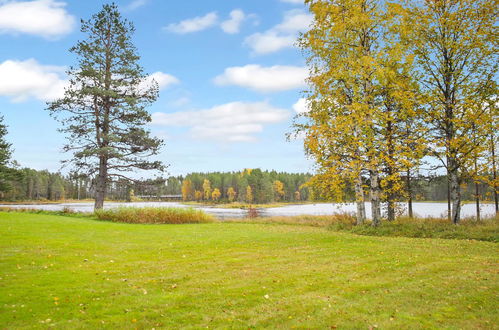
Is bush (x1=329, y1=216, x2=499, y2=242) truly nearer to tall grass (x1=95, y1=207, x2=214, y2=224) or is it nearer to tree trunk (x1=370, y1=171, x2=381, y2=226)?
tree trunk (x1=370, y1=171, x2=381, y2=226)

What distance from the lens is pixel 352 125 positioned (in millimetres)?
15250

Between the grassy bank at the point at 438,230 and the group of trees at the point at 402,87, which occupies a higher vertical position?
the group of trees at the point at 402,87

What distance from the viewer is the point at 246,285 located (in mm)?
7082

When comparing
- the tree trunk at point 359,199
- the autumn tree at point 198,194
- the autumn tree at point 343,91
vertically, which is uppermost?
the autumn tree at point 343,91

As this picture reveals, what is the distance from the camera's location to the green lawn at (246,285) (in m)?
5.37

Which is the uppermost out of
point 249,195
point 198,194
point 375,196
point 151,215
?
point 375,196

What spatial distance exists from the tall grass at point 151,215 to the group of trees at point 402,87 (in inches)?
421

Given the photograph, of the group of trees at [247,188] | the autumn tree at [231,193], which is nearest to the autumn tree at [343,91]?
the group of trees at [247,188]

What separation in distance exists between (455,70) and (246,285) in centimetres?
1564

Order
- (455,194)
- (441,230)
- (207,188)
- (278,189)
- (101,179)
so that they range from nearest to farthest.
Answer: (441,230) < (455,194) < (101,179) < (278,189) < (207,188)

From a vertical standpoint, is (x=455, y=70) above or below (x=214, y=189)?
above

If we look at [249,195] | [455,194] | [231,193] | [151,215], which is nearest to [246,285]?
[455,194]

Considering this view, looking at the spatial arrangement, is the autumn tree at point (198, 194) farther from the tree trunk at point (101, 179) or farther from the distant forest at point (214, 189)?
the tree trunk at point (101, 179)

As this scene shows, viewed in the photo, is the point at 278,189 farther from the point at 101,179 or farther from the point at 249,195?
the point at 101,179
